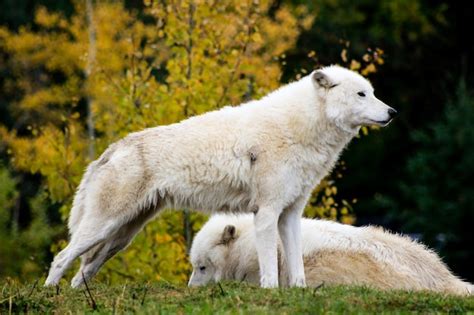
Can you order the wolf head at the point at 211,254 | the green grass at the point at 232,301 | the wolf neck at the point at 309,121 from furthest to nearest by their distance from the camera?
the wolf head at the point at 211,254 < the wolf neck at the point at 309,121 < the green grass at the point at 232,301

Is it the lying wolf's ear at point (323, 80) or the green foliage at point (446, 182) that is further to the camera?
the green foliage at point (446, 182)

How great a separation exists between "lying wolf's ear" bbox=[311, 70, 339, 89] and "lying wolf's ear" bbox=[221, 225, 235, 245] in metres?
2.05

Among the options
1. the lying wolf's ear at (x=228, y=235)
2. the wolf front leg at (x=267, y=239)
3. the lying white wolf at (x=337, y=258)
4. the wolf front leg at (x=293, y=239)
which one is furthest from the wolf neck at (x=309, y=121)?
the lying wolf's ear at (x=228, y=235)

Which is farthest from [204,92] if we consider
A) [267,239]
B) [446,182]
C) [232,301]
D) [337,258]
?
[446,182]

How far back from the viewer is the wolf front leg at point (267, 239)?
9492 millimetres

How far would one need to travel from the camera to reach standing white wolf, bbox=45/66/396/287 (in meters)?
9.62

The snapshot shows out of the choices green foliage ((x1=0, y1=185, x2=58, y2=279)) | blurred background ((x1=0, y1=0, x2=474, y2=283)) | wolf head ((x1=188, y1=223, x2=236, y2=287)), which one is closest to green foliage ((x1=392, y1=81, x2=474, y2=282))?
blurred background ((x1=0, y1=0, x2=474, y2=283))

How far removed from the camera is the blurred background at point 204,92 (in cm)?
1565

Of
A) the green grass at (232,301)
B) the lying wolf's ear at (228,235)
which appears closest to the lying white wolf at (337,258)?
the lying wolf's ear at (228,235)

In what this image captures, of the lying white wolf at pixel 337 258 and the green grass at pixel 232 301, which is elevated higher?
the green grass at pixel 232 301

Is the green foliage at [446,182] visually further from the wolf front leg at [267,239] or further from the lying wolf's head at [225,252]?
the wolf front leg at [267,239]

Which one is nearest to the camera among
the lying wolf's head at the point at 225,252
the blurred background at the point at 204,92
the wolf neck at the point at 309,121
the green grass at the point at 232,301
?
the green grass at the point at 232,301

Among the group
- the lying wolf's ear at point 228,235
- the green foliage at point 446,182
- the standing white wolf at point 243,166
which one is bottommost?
the green foliage at point 446,182

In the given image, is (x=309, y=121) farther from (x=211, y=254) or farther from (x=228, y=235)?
(x=211, y=254)
